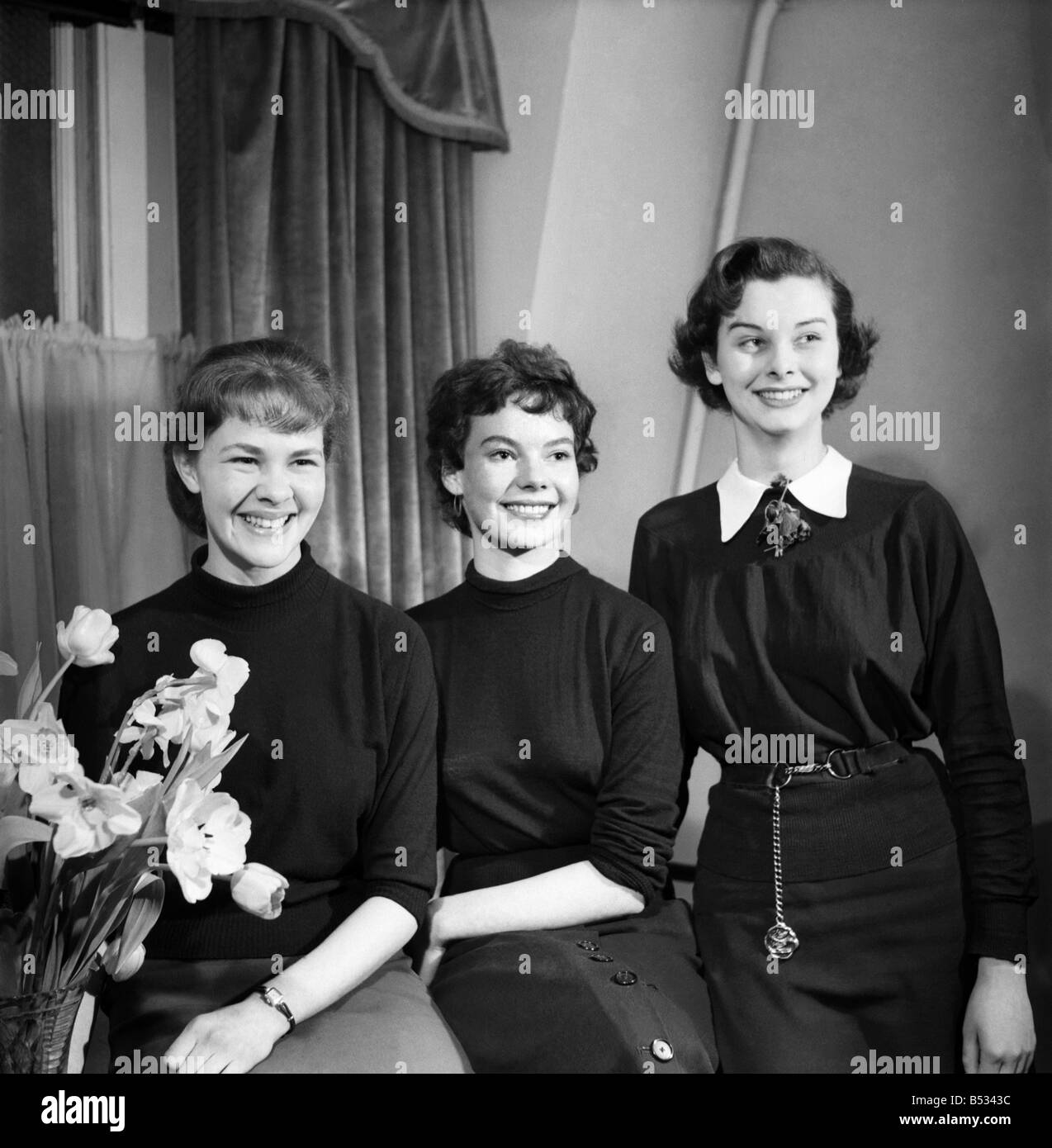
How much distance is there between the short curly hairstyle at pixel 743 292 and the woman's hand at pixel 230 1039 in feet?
2.82

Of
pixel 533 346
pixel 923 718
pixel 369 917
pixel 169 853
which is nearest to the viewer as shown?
pixel 169 853

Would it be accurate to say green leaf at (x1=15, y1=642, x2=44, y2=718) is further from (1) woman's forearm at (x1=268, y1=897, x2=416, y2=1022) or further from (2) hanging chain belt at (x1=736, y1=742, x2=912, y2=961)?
(2) hanging chain belt at (x1=736, y1=742, x2=912, y2=961)

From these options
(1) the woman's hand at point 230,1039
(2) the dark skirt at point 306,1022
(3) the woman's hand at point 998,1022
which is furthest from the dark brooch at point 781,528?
(1) the woman's hand at point 230,1039

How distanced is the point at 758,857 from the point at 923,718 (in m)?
0.25

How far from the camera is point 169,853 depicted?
1236 mm

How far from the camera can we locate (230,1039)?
1293mm

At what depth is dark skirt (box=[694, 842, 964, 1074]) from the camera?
1.43 meters

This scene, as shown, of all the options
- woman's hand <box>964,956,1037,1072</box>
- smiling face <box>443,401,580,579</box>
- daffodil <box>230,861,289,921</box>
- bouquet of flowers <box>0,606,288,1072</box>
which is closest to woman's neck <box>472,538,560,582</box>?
smiling face <box>443,401,580,579</box>

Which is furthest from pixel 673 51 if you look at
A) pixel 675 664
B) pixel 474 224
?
pixel 675 664

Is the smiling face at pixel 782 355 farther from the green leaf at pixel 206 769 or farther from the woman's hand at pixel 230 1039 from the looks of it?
the woman's hand at pixel 230 1039

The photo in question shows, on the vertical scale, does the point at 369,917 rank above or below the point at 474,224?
below

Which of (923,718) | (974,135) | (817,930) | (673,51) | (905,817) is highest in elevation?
(673,51)

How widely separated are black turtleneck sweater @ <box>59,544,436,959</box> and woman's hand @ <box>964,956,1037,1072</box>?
24.6 inches

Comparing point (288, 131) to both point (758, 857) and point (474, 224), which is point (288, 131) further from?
point (758, 857)
